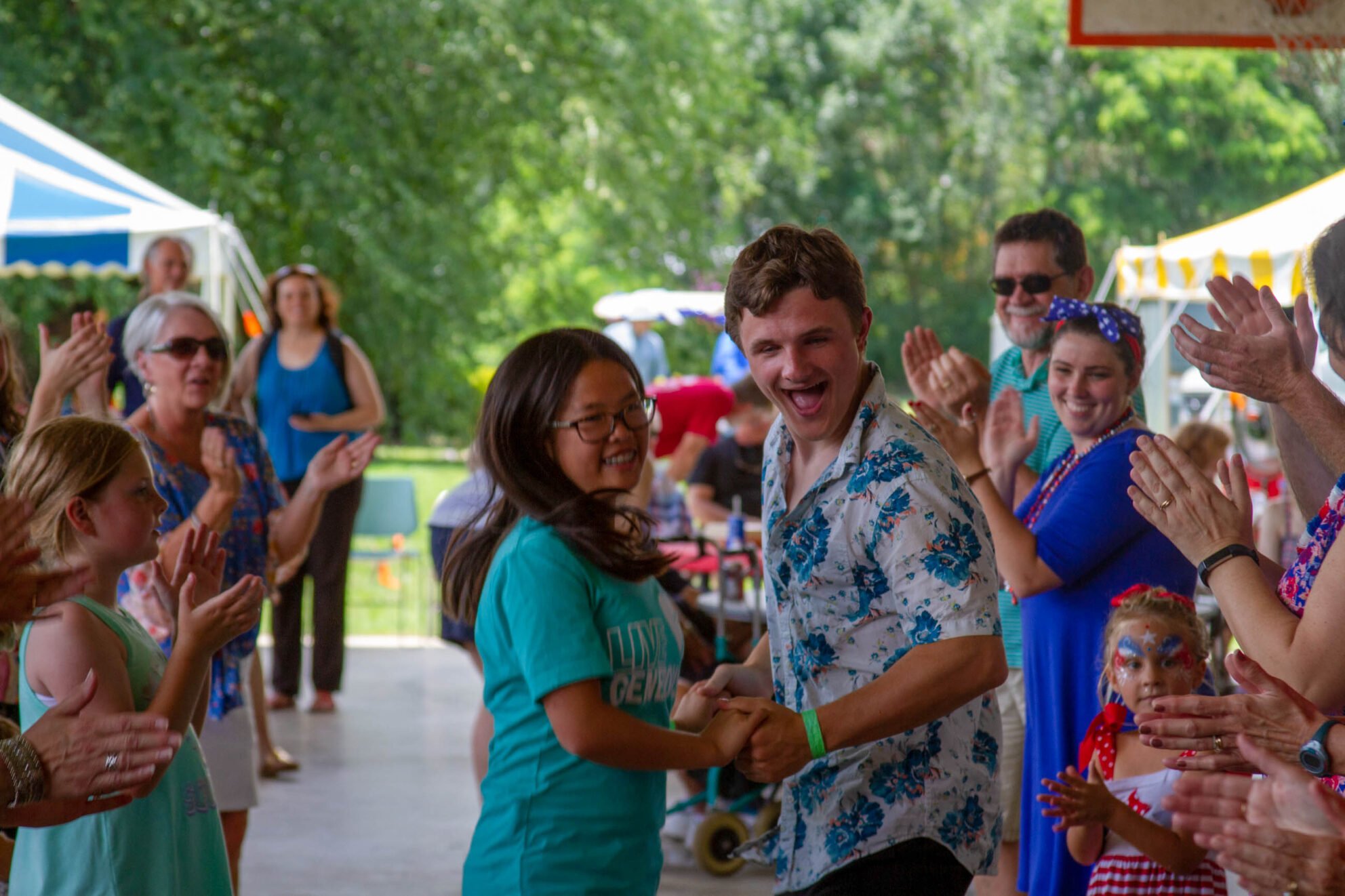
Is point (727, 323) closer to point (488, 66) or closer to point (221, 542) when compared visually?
point (221, 542)

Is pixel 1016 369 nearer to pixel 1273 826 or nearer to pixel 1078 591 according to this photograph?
pixel 1078 591

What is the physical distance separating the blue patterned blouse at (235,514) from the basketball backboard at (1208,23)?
3.15 metres

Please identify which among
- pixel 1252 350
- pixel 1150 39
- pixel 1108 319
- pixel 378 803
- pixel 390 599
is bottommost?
pixel 378 803

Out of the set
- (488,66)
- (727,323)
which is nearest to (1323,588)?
(727,323)

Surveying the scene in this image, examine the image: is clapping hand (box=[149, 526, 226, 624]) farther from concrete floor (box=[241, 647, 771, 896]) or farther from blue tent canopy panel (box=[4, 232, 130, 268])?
blue tent canopy panel (box=[4, 232, 130, 268])

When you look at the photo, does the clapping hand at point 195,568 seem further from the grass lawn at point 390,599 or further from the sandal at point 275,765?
the grass lawn at point 390,599

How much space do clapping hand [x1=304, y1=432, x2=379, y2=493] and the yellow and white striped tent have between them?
5.18m

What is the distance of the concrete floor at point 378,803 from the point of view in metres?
4.72

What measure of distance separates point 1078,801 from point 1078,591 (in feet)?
2.14

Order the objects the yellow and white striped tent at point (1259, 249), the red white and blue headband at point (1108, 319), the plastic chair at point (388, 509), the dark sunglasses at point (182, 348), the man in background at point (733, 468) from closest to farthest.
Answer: the red white and blue headband at point (1108, 319) < the dark sunglasses at point (182, 348) < the man in background at point (733, 468) < the yellow and white striped tent at point (1259, 249) < the plastic chair at point (388, 509)

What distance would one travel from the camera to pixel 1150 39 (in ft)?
16.1

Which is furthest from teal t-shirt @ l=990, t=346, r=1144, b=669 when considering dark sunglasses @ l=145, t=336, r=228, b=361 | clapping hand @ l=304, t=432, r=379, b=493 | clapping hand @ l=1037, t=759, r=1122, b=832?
dark sunglasses @ l=145, t=336, r=228, b=361

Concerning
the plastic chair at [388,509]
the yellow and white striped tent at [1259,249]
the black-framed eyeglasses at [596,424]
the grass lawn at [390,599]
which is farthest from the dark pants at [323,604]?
the black-framed eyeglasses at [596,424]

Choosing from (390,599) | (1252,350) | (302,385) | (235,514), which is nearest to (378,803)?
(302,385)
